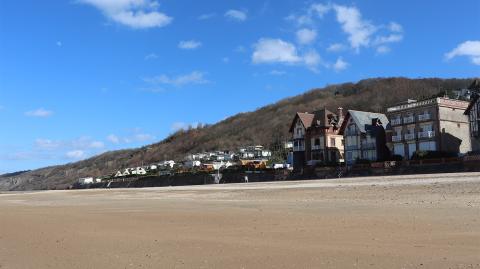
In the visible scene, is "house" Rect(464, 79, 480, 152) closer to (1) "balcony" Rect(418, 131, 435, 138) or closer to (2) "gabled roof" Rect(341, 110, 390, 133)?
(1) "balcony" Rect(418, 131, 435, 138)

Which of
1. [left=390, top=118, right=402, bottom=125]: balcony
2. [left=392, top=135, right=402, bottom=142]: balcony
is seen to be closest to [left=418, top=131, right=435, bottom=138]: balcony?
[left=392, top=135, right=402, bottom=142]: balcony

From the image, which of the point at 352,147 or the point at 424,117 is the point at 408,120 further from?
the point at 352,147

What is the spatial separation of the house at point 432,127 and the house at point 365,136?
2.90 metres

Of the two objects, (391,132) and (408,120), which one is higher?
Answer: (408,120)

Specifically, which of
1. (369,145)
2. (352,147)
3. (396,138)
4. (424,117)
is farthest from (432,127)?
(352,147)

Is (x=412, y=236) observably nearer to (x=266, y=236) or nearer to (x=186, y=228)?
(x=266, y=236)

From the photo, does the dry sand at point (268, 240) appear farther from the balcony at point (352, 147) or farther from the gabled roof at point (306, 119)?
the gabled roof at point (306, 119)

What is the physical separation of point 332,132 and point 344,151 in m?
4.17

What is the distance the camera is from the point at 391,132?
227 feet

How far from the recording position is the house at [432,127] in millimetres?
63000

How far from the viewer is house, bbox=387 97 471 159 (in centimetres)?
6300

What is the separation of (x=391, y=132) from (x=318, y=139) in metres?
12.1

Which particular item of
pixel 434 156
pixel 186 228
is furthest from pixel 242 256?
pixel 434 156

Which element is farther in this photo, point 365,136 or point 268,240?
point 365,136
